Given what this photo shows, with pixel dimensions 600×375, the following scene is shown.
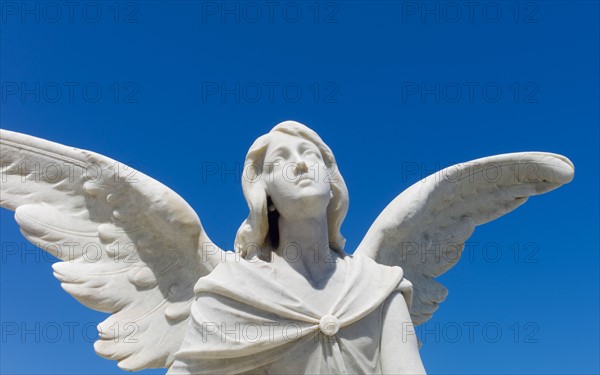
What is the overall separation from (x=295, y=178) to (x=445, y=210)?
1.91 meters

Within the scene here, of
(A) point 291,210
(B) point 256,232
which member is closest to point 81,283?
(B) point 256,232

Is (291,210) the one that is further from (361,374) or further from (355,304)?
(361,374)

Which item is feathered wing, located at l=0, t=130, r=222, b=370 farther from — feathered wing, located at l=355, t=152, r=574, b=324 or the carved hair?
feathered wing, located at l=355, t=152, r=574, b=324

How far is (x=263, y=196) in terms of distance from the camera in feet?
16.7

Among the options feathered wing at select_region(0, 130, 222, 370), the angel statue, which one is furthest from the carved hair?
feathered wing at select_region(0, 130, 222, 370)

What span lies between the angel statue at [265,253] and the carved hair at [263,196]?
1cm

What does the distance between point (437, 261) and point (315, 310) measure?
2034 millimetres

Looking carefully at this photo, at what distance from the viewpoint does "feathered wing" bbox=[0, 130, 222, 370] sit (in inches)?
217

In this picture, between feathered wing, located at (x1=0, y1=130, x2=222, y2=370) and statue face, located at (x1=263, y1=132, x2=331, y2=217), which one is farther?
feathered wing, located at (x1=0, y1=130, x2=222, y2=370)

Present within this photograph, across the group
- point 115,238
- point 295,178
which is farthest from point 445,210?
point 115,238

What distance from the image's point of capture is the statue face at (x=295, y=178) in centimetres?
491

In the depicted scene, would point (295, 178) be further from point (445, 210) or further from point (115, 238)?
point (445, 210)

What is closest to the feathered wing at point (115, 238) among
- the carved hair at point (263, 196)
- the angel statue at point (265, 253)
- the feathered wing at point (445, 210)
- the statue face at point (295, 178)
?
the angel statue at point (265, 253)

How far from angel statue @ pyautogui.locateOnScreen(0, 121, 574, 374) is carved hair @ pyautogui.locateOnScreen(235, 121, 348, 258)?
11 mm
